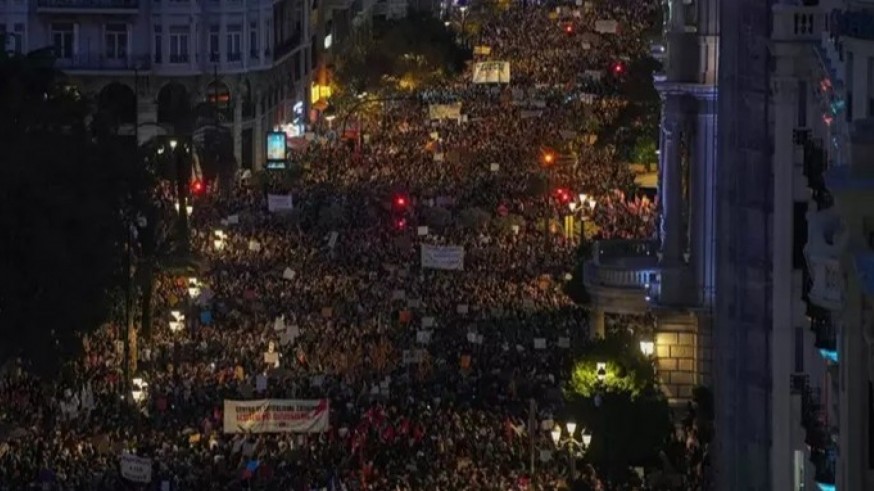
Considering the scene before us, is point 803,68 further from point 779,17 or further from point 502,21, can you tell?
point 502,21

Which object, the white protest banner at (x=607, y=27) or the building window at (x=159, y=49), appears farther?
the white protest banner at (x=607, y=27)

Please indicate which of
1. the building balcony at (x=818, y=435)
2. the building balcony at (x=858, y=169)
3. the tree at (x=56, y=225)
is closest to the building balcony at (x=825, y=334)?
the building balcony at (x=818, y=435)

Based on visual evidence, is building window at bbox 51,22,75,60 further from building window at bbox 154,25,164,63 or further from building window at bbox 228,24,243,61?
building window at bbox 228,24,243,61

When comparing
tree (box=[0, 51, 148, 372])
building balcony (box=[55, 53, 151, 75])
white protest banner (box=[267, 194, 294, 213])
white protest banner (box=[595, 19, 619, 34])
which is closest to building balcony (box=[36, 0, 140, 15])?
building balcony (box=[55, 53, 151, 75])

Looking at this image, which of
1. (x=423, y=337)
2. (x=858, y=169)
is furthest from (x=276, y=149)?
(x=858, y=169)

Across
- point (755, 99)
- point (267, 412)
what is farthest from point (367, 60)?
point (755, 99)

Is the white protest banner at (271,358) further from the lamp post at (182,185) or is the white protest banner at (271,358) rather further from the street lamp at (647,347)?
the lamp post at (182,185)
